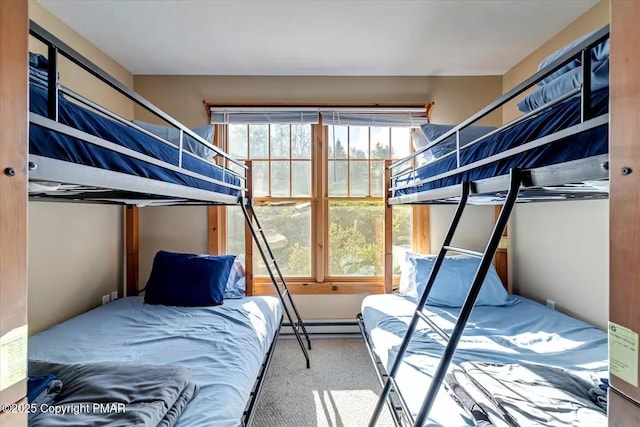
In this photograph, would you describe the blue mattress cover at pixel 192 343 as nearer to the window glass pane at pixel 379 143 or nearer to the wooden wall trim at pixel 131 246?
the wooden wall trim at pixel 131 246

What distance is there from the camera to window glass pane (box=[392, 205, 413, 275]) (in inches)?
125

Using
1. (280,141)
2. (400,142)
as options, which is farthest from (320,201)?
(400,142)

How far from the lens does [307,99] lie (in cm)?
311

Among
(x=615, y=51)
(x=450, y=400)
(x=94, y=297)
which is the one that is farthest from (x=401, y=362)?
(x=94, y=297)

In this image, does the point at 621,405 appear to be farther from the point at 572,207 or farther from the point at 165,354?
the point at 572,207

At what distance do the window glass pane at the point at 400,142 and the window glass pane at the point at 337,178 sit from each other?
526 millimetres

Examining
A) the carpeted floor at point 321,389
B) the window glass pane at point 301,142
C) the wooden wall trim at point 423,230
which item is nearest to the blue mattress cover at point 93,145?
the carpeted floor at point 321,389

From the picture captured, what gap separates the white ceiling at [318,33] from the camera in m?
2.12

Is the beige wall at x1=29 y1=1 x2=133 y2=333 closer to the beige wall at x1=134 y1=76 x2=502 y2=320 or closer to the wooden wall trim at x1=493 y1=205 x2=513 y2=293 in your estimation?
the beige wall at x1=134 y1=76 x2=502 y2=320

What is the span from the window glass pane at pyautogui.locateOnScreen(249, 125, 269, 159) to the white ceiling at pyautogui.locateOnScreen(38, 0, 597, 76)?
54cm

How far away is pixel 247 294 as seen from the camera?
2.88m

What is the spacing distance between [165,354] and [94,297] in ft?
5.18

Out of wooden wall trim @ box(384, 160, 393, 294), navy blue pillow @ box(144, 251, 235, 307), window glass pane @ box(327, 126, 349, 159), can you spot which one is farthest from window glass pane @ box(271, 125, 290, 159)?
navy blue pillow @ box(144, 251, 235, 307)

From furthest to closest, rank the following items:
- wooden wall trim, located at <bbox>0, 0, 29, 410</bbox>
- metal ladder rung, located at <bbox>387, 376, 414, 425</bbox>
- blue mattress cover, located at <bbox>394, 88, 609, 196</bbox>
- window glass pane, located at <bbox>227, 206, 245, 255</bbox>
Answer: window glass pane, located at <bbox>227, 206, 245, 255</bbox>
metal ladder rung, located at <bbox>387, 376, 414, 425</bbox>
blue mattress cover, located at <bbox>394, 88, 609, 196</bbox>
wooden wall trim, located at <bbox>0, 0, 29, 410</bbox>
